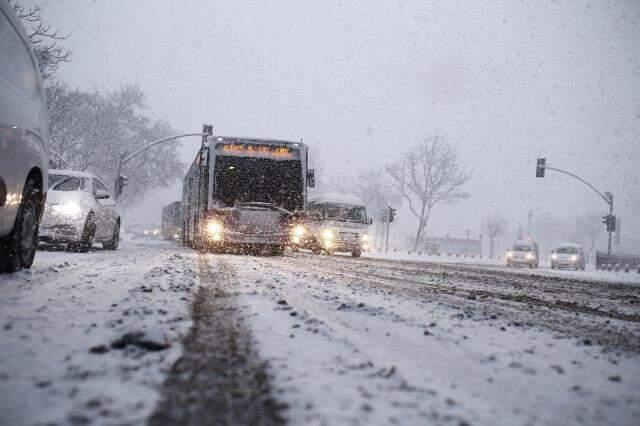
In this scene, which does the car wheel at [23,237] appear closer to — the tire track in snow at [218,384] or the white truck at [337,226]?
the tire track in snow at [218,384]

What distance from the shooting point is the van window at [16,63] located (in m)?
4.25

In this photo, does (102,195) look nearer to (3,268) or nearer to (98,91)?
(3,268)

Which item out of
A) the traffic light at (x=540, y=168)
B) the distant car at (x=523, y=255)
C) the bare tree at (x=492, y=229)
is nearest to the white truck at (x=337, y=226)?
the distant car at (x=523, y=255)

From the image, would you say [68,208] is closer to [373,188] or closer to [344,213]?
[344,213]

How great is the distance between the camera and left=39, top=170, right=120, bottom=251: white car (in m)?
9.54

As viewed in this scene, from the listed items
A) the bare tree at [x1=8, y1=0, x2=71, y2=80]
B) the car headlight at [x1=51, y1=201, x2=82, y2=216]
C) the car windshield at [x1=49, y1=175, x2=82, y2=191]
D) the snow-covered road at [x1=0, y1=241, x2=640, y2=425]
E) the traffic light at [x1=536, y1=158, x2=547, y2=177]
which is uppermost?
the bare tree at [x1=8, y1=0, x2=71, y2=80]

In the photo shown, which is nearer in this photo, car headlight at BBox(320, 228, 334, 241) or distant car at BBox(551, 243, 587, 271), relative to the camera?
car headlight at BBox(320, 228, 334, 241)

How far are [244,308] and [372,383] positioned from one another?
1.95 m

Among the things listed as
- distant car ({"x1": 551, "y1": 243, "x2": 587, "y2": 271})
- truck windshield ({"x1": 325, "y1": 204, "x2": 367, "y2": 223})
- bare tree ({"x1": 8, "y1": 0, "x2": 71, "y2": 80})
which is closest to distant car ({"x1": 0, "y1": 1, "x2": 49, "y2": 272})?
bare tree ({"x1": 8, "y1": 0, "x2": 71, "y2": 80})

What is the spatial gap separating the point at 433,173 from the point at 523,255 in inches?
790

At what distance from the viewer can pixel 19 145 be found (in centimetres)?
447

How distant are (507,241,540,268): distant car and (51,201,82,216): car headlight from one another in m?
28.4

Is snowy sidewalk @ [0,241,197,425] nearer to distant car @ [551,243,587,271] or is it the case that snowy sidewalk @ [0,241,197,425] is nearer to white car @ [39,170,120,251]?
white car @ [39,170,120,251]

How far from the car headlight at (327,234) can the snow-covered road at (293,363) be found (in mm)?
17770
